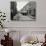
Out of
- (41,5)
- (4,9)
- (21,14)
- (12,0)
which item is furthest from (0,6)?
(41,5)

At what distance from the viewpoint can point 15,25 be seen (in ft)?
11.9

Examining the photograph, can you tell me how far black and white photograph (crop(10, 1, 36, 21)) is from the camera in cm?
361

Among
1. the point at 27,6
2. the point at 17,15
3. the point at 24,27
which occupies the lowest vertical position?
the point at 24,27

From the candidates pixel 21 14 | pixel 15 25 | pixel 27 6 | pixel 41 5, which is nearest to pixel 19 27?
pixel 15 25

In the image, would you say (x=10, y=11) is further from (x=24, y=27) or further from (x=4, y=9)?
(x=24, y=27)

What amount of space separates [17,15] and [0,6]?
511 millimetres

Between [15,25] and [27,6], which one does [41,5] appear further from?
[15,25]

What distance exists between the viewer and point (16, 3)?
3619 millimetres

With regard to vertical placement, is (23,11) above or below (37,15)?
above

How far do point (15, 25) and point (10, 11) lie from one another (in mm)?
399

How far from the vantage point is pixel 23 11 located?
362cm

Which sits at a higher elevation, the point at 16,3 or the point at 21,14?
the point at 16,3

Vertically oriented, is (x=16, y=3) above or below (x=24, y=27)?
above

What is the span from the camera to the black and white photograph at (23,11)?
361cm
